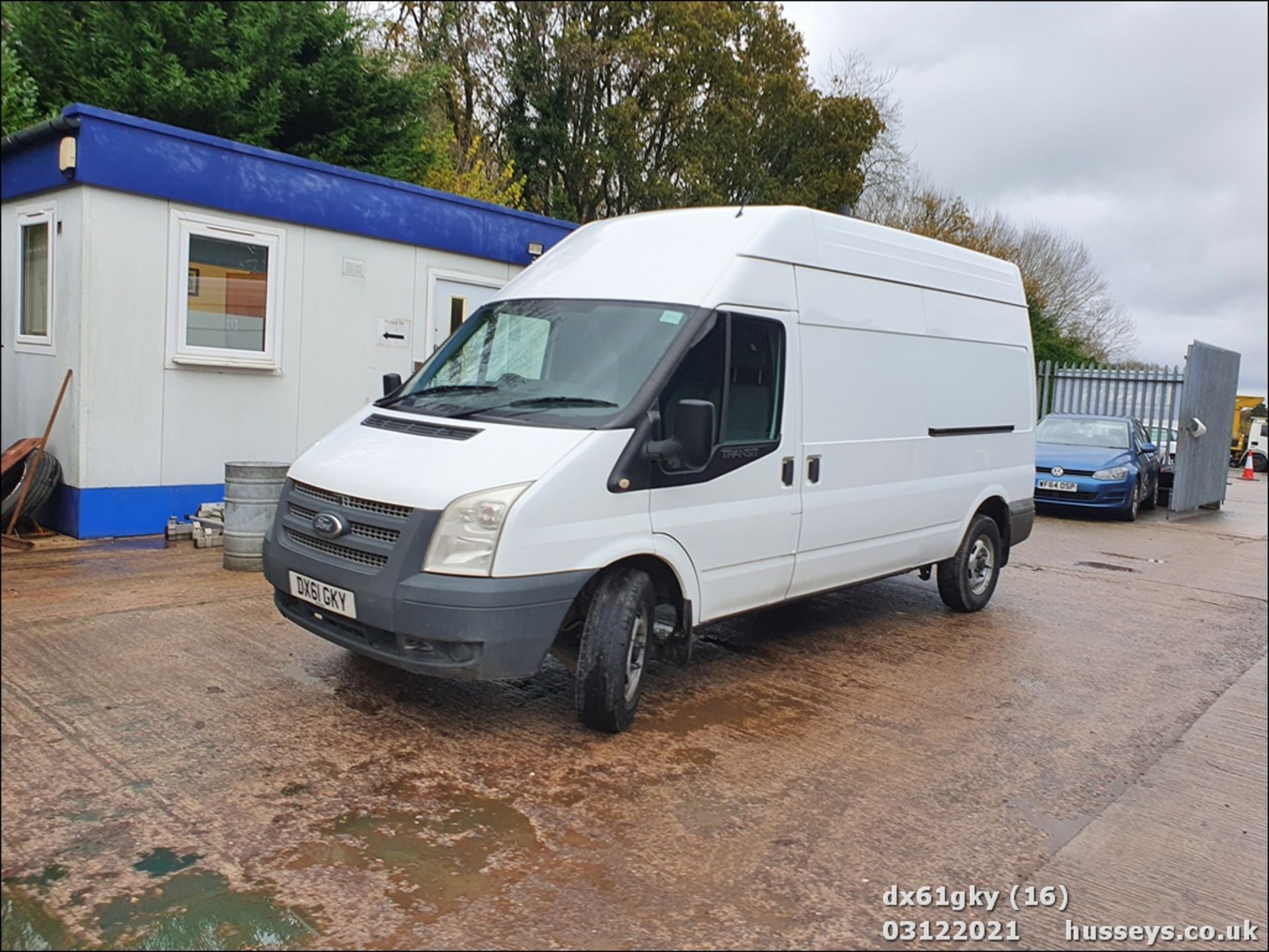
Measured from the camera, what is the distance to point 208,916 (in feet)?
10.7

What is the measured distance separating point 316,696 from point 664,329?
257 cm

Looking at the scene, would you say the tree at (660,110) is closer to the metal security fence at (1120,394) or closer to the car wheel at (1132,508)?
the metal security fence at (1120,394)

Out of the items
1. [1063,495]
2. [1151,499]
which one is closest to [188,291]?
[1063,495]

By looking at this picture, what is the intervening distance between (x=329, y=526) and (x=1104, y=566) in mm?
9117

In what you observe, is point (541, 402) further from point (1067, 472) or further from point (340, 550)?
point (1067, 472)

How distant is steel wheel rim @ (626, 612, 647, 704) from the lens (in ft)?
16.4

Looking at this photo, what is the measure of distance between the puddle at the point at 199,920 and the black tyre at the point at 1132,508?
15.0 meters

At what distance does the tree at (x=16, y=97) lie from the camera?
10.3 meters

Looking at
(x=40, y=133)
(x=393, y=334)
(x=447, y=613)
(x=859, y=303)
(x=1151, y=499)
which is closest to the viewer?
(x=447, y=613)

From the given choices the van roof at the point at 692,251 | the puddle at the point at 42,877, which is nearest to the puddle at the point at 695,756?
the van roof at the point at 692,251

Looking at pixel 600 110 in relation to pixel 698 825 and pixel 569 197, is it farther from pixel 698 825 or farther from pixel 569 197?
pixel 698 825

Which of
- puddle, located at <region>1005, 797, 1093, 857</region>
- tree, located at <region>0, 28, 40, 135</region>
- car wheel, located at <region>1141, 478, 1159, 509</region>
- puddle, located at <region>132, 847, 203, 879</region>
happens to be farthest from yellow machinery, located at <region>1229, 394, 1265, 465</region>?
puddle, located at <region>132, 847, 203, 879</region>

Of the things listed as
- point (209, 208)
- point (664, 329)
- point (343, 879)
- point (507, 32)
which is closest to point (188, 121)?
point (209, 208)

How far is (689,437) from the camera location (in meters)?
4.94
